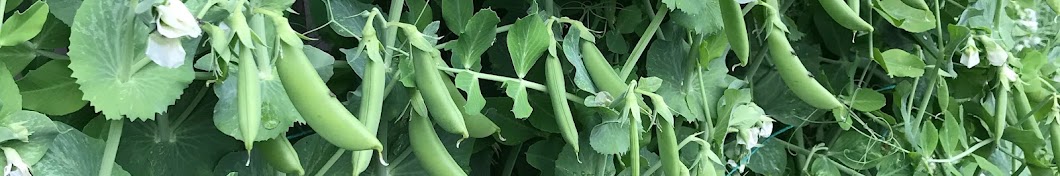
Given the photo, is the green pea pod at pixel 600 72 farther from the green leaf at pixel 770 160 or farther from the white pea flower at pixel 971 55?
the white pea flower at pixel 971 55

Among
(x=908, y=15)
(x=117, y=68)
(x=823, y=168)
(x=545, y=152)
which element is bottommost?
(x=823, y=168)

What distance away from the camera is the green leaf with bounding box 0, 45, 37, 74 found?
613 mm

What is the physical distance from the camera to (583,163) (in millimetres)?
848

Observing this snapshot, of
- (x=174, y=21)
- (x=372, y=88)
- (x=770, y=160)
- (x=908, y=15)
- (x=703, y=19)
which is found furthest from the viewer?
(x=770, y=160)

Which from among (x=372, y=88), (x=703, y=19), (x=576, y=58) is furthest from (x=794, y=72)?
(x=372, y=88)

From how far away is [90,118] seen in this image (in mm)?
715

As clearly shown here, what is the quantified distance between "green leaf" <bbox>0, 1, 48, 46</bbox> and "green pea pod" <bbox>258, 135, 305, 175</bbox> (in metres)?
0.18

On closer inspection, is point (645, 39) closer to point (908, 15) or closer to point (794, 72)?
point (794, 72)

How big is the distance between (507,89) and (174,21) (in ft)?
1.02

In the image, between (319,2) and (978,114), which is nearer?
(319,2)

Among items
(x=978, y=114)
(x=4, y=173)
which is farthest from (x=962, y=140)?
(x=4, y=173)

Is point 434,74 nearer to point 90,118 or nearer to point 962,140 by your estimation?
point 90,118

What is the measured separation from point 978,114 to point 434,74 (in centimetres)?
87

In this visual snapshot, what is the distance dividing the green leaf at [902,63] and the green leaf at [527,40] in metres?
0.51
